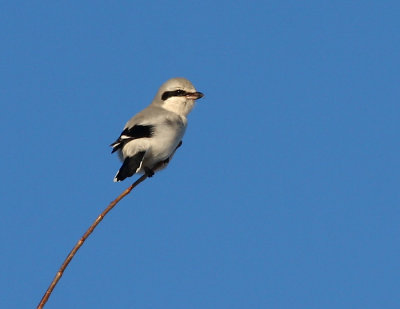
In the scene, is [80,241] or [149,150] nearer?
[80,241]

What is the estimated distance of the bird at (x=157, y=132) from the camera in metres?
5.23

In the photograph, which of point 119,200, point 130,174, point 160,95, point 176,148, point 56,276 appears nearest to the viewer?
point 56,276

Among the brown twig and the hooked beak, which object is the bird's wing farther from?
the brown twig

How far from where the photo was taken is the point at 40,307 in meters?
2.18

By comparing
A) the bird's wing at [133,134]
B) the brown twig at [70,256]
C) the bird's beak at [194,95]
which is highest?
the bird's beak at [194,95]

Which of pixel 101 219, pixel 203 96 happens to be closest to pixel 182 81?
pixel 203 96

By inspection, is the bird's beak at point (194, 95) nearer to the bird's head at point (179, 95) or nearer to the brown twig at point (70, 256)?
the bird's head at point (179, 95)

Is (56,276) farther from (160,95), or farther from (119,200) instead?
(160,95)

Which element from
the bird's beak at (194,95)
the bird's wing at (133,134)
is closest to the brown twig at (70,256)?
the bird's wing at (133,134)

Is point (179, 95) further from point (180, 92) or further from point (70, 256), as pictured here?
point (70, 256)

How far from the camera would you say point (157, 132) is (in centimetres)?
542

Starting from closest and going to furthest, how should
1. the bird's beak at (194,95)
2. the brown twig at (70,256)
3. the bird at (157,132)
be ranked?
the brown twig at (70,256) → the bird at (157,132) → the bird's beak at (194,95)

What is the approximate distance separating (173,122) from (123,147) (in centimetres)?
53

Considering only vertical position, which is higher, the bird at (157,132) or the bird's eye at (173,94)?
the bird's eye at (173,94)
